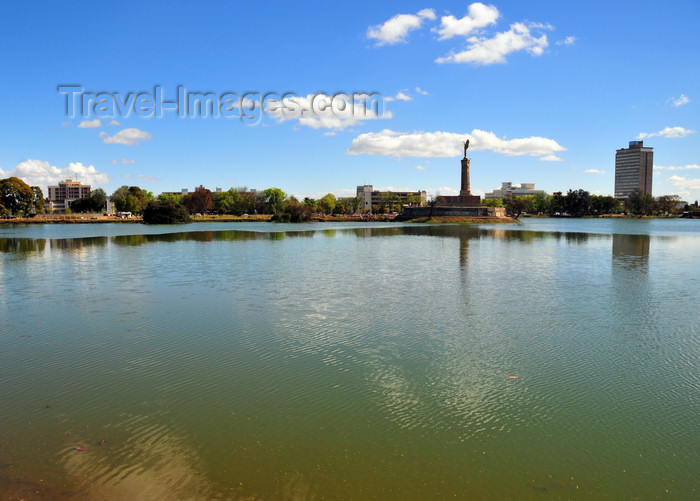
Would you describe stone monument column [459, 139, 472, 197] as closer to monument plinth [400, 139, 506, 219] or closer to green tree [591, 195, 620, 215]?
monument plinth [400, 139, 506, 219]

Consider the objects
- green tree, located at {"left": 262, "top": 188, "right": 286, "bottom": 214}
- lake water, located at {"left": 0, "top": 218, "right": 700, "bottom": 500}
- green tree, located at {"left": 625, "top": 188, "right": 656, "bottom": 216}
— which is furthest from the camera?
green tree, located at {"left": 625, "top": 188, "right": 656, "bottom": 216}

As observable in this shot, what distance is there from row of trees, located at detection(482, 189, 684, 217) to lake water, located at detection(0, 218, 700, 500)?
149 m

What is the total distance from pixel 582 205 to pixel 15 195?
154744mm

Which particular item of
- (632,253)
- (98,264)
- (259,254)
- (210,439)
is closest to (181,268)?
(98,264)

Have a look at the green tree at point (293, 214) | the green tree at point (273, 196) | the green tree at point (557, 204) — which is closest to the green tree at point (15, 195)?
the green tree at point (293, 214)

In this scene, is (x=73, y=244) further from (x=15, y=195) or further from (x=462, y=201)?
(x=462, y=201)

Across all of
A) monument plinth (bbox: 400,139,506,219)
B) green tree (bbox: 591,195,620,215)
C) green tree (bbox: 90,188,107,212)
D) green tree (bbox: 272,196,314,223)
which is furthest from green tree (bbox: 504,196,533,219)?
green tree (bbox: 90,188,107,212)

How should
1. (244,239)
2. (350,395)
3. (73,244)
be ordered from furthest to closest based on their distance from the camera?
1. (244,239)
2. (73,244)
3. (350,395)

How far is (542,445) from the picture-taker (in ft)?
21.6

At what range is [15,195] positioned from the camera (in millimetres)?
97938

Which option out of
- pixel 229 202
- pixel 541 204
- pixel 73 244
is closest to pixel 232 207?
pixel 229 202

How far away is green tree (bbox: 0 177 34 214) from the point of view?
9575 centimetres

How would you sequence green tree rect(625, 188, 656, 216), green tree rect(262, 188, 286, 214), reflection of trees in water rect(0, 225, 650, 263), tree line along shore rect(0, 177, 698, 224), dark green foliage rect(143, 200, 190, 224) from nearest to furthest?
reflection of trees in water rect(0, 225, 650, 263) < dark green foliage rect(143, 200, 190, 224) < tree line along shore rect(0, 177, 698, 224) < green tree rect(262, 188, 286, 214) < green tree rect(625, 188, 656, 216)

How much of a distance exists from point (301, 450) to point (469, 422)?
8.40 ft
